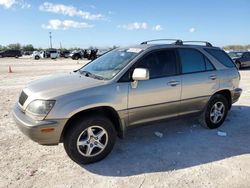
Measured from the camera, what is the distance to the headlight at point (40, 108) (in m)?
3.65

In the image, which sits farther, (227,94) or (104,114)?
(227,94)

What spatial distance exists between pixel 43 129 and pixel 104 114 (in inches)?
38.4

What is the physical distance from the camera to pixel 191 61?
17.0 feet

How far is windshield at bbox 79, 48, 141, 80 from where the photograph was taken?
14.5 ft

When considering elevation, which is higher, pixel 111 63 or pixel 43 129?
pixel 111 63

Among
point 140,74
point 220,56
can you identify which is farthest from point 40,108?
point 220,56

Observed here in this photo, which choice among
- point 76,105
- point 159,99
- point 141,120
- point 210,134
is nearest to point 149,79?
point 159,99

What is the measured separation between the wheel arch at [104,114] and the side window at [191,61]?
1.63 m

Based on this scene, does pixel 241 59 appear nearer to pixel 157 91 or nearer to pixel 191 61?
pixel 191 61

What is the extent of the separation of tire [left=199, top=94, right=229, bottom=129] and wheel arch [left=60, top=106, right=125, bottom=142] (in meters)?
2.08

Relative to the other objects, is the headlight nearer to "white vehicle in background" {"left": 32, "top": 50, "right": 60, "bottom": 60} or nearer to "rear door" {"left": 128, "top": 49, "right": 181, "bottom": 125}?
"rear door" {"left": 128, "top": 49, "right": 181, "bottom": 125}

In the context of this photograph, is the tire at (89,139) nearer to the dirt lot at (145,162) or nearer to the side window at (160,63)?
the dirt lot at (145,162)

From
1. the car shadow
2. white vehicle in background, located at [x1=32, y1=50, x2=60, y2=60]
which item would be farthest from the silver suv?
white vehicle in background, located at [x1=32, y1=50, x2=60, y2=60]

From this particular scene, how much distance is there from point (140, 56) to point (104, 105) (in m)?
1.09
